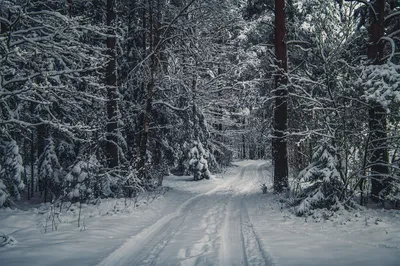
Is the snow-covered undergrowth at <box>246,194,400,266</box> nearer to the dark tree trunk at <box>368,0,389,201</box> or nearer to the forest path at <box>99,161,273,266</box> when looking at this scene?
the forest path at <box>99,161,273,266</box>

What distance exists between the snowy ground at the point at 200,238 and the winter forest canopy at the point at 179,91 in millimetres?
→ 985

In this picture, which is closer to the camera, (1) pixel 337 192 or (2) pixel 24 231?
(2) pixel 24 231

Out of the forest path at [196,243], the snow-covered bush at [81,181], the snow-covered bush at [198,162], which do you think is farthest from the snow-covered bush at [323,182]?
the snow-covered bush at [198,162]

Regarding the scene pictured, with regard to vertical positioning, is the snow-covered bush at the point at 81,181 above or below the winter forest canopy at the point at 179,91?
below

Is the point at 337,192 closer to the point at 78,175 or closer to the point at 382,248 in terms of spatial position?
the point at 382,248

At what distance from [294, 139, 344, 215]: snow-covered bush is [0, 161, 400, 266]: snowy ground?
47cm

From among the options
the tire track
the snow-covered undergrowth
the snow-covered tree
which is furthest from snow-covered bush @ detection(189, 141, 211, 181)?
the tire track

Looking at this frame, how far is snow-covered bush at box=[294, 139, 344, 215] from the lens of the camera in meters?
7.46

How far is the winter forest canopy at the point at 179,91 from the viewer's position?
24.2ft

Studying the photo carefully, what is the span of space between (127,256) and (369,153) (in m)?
7.06

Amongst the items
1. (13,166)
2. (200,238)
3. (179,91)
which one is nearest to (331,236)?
(200,238)

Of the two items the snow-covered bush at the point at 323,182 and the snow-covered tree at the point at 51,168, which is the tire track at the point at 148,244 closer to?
the snow-covered bush at the point at 323,182

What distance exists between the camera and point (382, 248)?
4.90m

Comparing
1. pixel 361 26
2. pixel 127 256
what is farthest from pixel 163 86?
pixel 127 256
